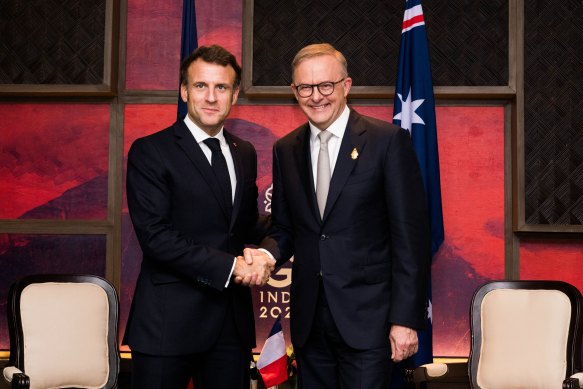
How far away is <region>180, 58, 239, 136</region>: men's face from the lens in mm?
2580

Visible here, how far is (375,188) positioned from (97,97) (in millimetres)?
2322

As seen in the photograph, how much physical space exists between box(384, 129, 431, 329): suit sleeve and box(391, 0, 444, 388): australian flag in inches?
54.7

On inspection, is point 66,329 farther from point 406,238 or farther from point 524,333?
point 524,333

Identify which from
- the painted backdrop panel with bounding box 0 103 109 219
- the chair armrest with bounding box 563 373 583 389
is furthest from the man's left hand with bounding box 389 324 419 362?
the painted backdrop panel with bounding box 0 103 109 219

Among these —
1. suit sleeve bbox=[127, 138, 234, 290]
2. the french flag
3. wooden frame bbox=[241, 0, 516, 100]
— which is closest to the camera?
suit sleeve bbox=[127, 138, 234, 290]

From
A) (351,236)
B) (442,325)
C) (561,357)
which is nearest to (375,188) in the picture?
(351,236)

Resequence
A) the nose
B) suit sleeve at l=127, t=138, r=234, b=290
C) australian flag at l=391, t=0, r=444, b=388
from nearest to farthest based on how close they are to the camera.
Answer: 1. suit sleeve at l=127, t=138, r=234, b=290
2. the nose
3. australian flag at l=391, t=0, r=444, b=388

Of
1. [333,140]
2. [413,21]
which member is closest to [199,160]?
[333,140]

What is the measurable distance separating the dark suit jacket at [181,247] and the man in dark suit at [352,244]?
253mm

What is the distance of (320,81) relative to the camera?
2.45 metres

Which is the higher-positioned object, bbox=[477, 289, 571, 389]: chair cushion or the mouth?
the mouth

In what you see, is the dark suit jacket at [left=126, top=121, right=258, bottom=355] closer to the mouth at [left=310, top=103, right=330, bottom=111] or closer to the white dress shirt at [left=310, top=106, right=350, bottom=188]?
the white dress shirt at [left=310, top=106, right=350, bottom=188]

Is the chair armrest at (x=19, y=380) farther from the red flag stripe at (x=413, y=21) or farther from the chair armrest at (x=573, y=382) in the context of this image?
the red flag stripe at (x=413, y=21)

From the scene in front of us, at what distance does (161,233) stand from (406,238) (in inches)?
33.4
